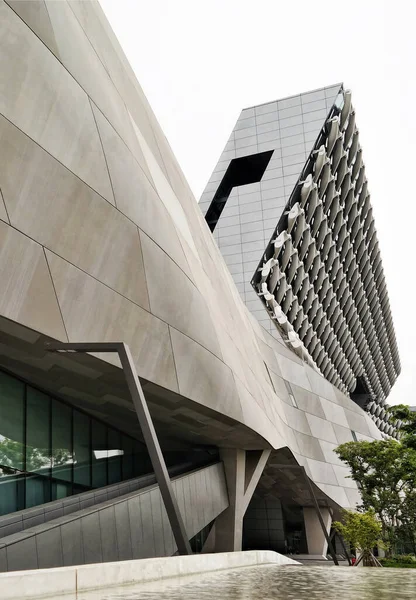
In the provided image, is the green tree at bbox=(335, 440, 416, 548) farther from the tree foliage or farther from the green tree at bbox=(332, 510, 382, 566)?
the tree foliage

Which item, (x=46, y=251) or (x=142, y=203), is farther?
(x=142, y=203)

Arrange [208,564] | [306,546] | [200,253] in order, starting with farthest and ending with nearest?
[306,546]
[200,253]
[208,564]

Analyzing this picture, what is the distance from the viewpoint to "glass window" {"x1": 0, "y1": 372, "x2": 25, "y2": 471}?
14602 millimetres

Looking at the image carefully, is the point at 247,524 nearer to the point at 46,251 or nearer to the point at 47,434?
the point at 47,434

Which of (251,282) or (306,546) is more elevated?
(251,282)

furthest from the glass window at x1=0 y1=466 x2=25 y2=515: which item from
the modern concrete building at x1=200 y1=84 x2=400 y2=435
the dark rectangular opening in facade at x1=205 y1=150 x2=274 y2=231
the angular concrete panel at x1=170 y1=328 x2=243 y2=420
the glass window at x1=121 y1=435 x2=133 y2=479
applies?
the dark rectangular opening in facade at x1=205 y1=150 x2=274 y2=231

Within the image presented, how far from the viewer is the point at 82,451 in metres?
18.4

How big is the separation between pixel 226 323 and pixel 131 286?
8.60 m

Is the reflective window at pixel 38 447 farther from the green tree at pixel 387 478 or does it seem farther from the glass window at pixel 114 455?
the green tree at pixel 387 478

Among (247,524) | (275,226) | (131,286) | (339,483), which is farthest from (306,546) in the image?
(131,286)

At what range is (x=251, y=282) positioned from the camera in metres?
46.2

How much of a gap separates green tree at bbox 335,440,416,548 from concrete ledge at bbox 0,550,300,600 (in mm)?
23802

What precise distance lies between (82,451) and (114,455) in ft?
7.47

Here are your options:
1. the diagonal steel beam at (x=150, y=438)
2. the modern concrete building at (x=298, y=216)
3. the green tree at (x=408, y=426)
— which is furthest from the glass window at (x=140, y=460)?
the modern concrete building at (x=298, y=216)
